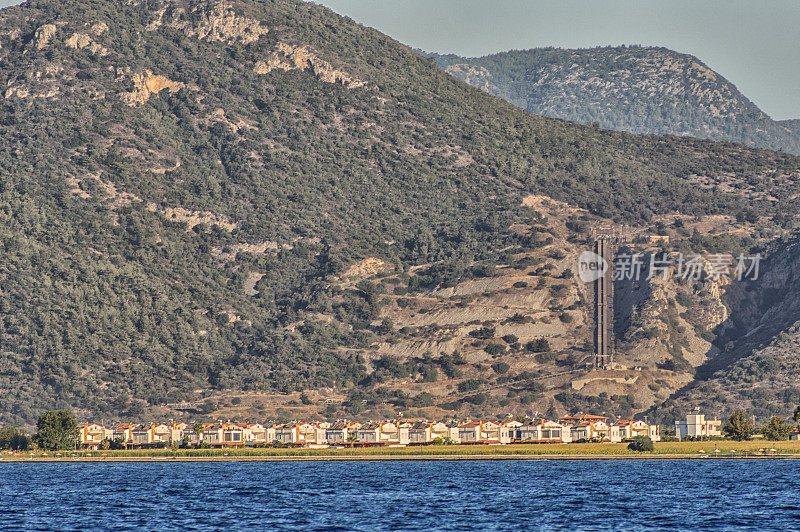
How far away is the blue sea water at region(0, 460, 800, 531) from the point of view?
98.2 m

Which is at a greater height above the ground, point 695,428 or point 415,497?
point 695,428

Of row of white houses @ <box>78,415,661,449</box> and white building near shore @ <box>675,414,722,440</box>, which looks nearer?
white building near shore @ <box>675,414,722,440</box>

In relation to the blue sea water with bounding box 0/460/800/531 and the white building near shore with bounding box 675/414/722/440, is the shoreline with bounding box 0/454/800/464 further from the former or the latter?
the white building near shore with bounding box 675/414/722/440

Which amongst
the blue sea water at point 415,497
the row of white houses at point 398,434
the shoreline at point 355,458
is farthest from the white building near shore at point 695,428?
the blue sea water at point 415,497

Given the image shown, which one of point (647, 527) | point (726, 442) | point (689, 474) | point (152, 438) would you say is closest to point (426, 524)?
point (647, 527)

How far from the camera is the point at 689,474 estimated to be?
141 m

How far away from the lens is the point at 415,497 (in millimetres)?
117688

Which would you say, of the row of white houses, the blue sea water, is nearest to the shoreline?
the blue sea water

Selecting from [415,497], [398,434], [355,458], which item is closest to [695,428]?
[398,434]

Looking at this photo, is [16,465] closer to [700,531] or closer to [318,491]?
[318,491]

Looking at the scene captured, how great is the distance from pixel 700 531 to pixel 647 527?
160 inches

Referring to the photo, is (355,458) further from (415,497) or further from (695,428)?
(415,497)

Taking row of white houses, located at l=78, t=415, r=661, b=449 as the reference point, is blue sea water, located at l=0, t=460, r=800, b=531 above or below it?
below

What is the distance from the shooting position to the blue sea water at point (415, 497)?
98.2 metres
